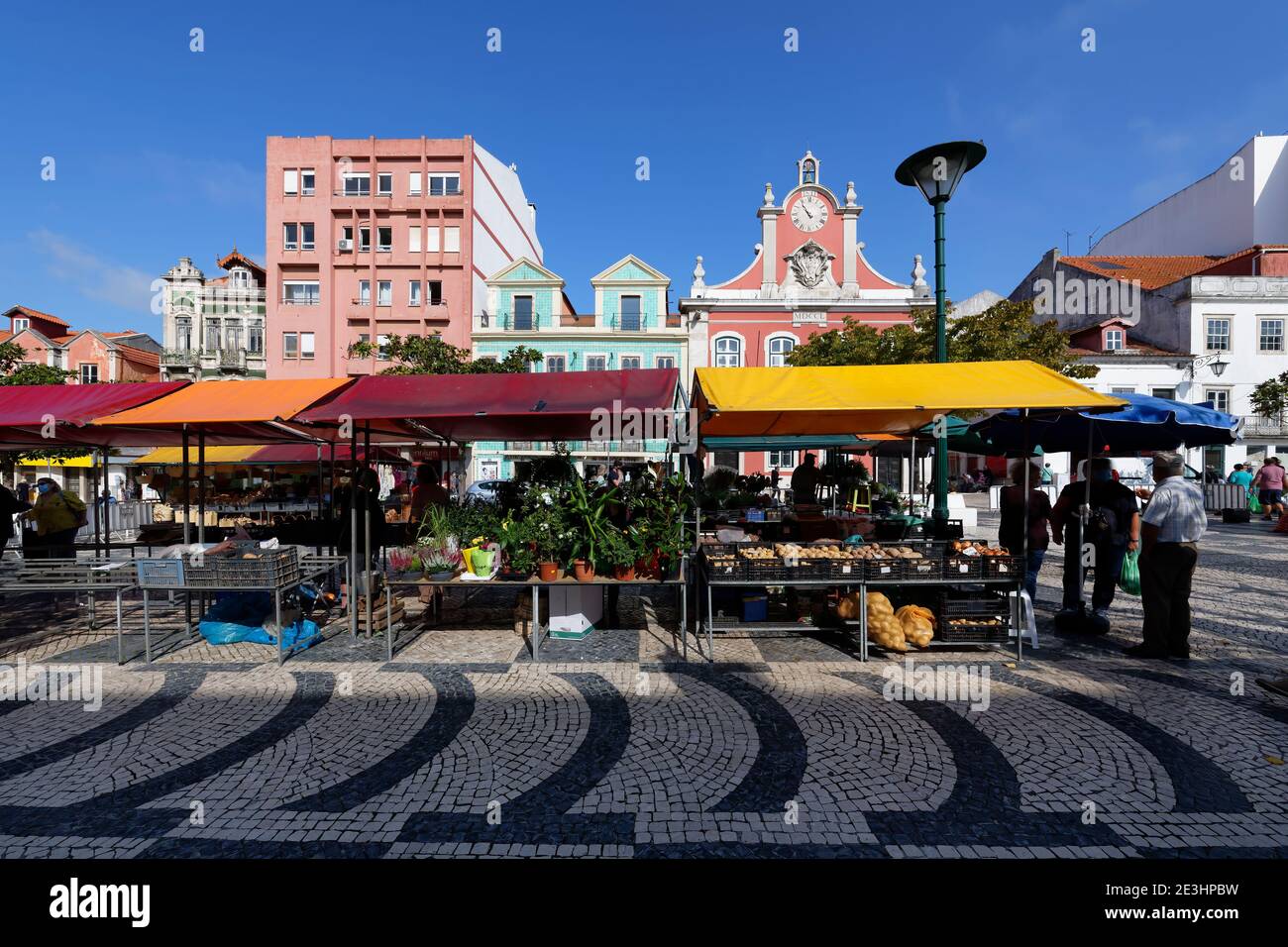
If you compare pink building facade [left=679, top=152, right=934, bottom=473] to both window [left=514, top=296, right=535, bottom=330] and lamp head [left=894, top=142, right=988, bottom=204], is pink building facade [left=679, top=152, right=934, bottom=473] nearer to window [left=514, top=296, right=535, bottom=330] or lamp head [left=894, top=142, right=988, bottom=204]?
window [left=514, top=296, right=535, bottom=330]

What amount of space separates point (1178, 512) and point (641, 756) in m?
5.21

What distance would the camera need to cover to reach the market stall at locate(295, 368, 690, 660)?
562 centimetres

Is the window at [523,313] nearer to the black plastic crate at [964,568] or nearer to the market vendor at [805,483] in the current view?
the market vendor at [805,483]

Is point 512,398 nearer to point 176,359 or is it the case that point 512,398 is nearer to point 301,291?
point 301,291

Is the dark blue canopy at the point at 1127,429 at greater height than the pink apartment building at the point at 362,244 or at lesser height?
lesser

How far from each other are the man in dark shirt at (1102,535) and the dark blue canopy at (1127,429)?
2.11 ft

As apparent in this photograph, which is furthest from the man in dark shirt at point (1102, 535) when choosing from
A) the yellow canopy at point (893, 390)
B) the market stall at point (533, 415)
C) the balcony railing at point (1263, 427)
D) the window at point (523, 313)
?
the balcony railing at point (1263, 427)

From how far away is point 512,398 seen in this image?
5.94m

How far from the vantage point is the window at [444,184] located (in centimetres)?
3391

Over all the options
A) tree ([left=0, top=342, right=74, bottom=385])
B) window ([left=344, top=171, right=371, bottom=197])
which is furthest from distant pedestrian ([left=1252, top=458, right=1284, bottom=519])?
window ([left=344, top=171, right=371, bottom=197])

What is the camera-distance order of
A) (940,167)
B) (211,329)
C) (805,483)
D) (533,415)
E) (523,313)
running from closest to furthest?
(533,415) → (940,167) → (805,483) → (523,313) → (211,329)

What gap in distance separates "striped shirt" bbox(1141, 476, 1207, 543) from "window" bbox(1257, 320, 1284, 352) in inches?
1473

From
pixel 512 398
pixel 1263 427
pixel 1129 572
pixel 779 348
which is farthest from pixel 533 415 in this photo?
pixel 1263 427

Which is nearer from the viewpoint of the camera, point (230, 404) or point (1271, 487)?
point (230, 404)
